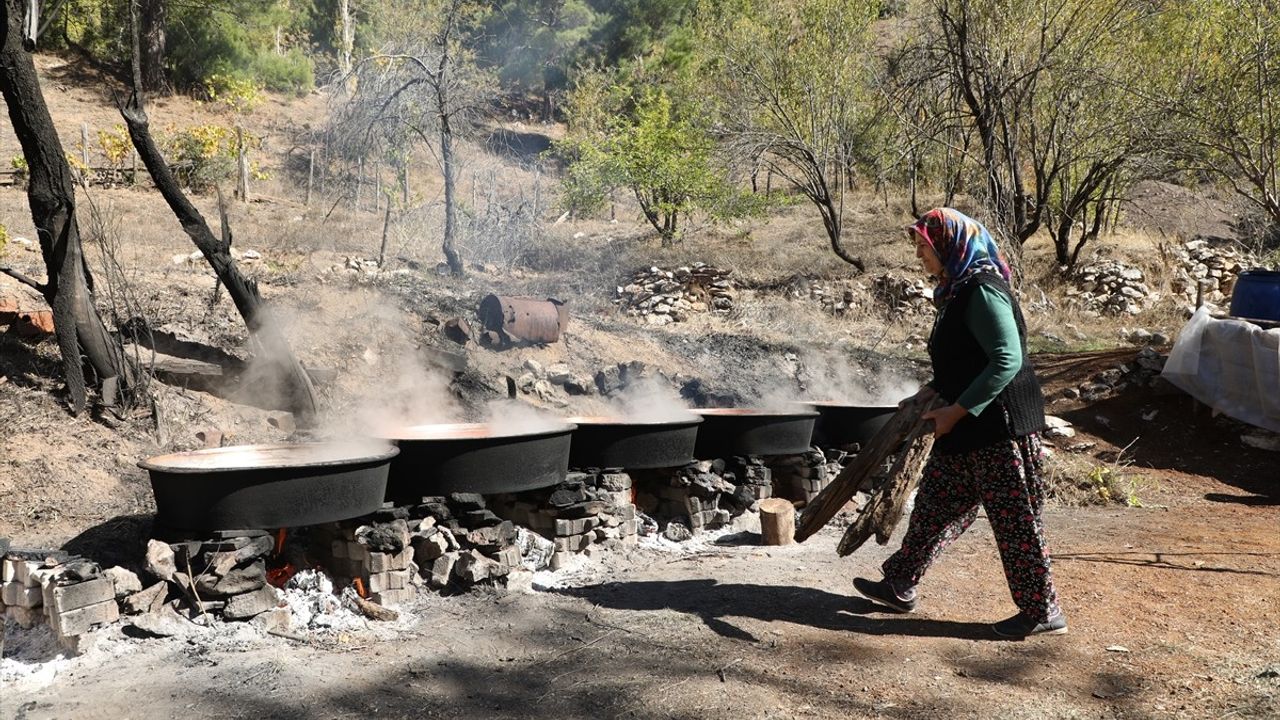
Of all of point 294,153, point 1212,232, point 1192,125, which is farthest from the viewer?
point 294,153

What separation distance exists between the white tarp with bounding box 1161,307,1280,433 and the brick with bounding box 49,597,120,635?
9057mm

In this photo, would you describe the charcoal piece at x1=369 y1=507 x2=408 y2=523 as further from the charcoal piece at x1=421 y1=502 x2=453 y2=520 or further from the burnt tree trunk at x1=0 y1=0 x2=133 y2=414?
the burnt tree trunk at x1=0 y1=0 x2=133 y2=414

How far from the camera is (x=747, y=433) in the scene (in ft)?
19.8

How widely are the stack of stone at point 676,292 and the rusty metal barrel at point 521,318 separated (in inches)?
235

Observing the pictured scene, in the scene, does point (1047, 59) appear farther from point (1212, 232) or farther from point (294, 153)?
point (294, 153)

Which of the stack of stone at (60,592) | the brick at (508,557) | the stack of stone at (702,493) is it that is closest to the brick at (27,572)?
the stack of stone at (60,592)

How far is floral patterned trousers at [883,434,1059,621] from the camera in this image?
354 centimetres

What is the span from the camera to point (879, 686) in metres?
3.21

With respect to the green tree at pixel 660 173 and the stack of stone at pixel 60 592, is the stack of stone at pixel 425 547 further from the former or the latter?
the green tree at pixel 660 173

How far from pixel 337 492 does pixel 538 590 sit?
Result: 123cm

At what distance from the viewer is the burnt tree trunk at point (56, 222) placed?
511 centimetres

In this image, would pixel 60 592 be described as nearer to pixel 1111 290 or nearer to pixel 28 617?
pixel 28 617

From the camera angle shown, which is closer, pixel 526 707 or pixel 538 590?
pixel 526 707

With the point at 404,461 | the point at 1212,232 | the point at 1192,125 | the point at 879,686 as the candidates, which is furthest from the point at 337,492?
the point at 1212,232
